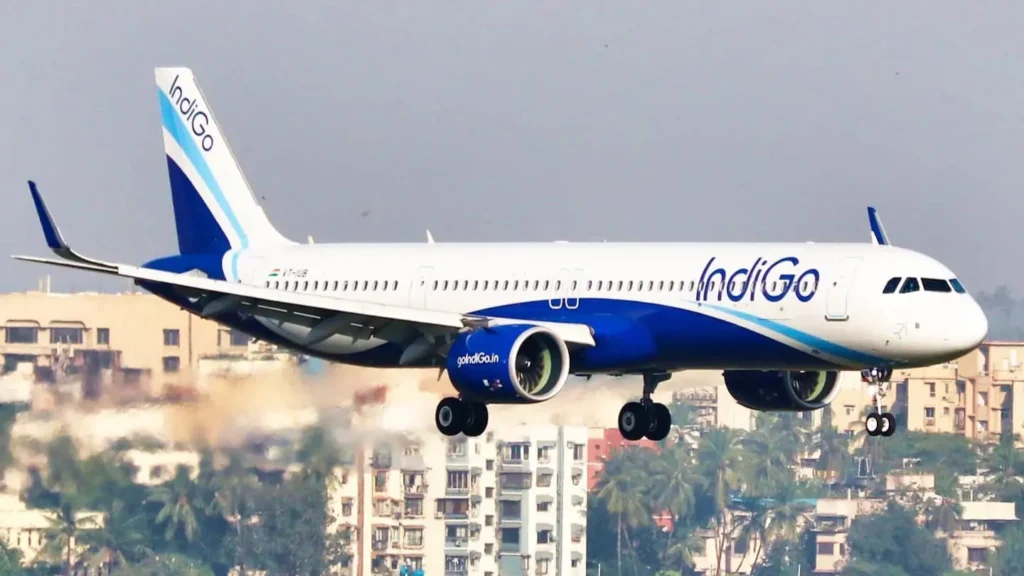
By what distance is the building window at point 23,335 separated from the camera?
64.8 m

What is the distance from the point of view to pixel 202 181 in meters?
60.7

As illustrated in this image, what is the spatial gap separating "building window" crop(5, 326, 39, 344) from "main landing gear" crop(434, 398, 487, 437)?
49.8 feet

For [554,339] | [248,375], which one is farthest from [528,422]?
[554,339]

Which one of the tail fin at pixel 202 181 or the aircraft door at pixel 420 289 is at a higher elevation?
the tail fin at pixel 202 181

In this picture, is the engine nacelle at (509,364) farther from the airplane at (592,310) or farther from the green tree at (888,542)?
the green tree at (888,542)

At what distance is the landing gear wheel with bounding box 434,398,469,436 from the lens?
53.8 metres

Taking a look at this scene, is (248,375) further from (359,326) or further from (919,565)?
(919,565)

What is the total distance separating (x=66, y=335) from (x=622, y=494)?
44112mm

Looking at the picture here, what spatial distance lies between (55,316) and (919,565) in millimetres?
50819

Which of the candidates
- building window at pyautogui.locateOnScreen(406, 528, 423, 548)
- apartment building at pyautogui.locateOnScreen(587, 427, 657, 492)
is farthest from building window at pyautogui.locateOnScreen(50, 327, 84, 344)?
apartment building at pyautogui.locateOnScreen(587, 427, 657, 492)

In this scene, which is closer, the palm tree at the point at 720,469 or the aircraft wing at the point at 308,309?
the aircraft wing at the point at 308,309

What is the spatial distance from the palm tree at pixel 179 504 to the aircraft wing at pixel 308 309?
13739 millimetres

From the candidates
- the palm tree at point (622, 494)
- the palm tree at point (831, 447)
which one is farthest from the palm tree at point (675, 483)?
the palm tree at point (831, 447)

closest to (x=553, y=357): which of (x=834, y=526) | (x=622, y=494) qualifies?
(x=622, y=494)
